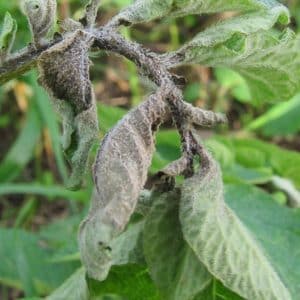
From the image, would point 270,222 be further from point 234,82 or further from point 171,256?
point 234,82

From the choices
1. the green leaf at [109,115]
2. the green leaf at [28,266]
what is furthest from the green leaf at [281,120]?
the green leaf at [109,115]

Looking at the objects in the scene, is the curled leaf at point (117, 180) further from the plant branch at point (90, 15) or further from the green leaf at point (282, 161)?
the green leaf at point (282, 161)

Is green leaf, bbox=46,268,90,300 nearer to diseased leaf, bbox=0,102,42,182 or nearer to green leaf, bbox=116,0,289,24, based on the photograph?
green leaf, bbox=116,0,289,24

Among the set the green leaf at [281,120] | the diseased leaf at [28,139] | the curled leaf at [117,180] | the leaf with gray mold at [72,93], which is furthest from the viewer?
the green leaf at [281,120]

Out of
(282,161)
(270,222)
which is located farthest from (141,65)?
(282,161)

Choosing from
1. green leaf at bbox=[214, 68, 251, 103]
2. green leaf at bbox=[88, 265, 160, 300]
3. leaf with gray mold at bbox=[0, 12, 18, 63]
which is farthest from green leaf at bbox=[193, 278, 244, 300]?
green leaf at bbox=[214, 68, 251, 103]

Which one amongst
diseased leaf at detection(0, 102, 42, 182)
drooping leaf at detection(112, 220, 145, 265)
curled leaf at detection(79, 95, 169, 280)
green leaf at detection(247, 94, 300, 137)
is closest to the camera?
curled leaf at detection(79, 95, 169, 280)
